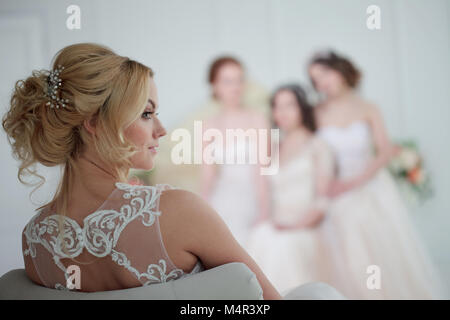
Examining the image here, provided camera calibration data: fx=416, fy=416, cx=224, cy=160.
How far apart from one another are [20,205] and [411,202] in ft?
11.6

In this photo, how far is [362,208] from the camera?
3627 millimetres

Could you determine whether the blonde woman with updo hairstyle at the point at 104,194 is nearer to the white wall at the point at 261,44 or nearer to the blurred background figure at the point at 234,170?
the blurred background figure at the point at 234,170

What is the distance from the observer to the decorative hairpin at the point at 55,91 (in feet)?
3.84

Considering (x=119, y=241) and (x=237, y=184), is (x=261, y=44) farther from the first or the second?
(x=119, y=241)

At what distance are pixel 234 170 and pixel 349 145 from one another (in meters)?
1.06

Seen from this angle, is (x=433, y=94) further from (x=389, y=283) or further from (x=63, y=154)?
(x=63, y=154)

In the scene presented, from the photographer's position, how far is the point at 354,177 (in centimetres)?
369

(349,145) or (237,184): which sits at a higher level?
(349,145)

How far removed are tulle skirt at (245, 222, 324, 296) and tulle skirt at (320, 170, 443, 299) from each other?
119 mm

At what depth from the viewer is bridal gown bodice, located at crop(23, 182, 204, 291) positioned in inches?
39.2

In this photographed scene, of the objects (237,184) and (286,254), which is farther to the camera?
(237,184)

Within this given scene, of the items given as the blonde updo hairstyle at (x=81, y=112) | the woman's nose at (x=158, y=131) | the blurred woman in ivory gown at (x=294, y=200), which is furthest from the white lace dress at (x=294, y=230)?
the blonde updo hairstyle at (x=81, y=112)

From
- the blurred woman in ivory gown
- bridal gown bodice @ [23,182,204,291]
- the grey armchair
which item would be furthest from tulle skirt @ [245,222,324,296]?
the grey armchair

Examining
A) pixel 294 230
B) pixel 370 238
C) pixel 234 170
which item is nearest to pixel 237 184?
pixel 234 170
